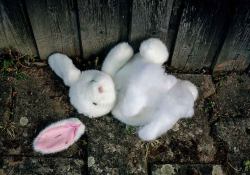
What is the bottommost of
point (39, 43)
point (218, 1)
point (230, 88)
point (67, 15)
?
point (230, 88)

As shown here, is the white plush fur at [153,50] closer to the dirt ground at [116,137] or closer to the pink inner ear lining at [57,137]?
the dirt ground at [116,137]

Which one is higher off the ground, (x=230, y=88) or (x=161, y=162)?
(x=230, y=88)

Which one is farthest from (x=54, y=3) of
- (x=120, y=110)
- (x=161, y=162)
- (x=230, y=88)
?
(x=230, y=88)

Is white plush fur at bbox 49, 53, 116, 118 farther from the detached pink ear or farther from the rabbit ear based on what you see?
the detached pink ear

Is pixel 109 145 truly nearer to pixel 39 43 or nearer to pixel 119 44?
pixel 119 44

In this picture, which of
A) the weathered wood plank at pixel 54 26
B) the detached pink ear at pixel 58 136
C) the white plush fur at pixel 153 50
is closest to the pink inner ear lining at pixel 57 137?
the detached pink ear at pixel 58 136

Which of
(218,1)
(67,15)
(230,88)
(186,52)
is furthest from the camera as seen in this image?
(230,88)
